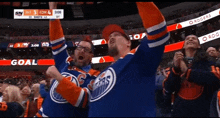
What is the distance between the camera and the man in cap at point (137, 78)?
57.4 inches

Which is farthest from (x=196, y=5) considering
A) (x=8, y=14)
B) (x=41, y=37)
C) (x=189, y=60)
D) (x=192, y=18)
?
(x=189, y=60)

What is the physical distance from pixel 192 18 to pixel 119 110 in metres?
19.2

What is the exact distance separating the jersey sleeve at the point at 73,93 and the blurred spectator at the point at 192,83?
0.77 m

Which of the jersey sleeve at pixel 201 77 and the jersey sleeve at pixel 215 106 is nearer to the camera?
the jersey sleeve at pixel 201 77

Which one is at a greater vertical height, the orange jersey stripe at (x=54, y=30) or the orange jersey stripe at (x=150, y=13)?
the orange jersey stripe at (x=150, y=13)

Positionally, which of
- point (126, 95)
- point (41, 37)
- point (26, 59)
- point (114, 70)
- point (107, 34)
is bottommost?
point (26, 59)

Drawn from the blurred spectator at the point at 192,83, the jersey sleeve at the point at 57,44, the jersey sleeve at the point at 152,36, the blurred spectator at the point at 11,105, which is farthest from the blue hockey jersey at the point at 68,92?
the blurred spectator at the point at 11,105

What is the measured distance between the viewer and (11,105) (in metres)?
2.96

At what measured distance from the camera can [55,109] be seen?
76.1 inches

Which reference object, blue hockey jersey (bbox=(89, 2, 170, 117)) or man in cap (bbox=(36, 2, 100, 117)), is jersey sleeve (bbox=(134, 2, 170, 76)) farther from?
man in cap (bbox=(36, 2, 100, 117))

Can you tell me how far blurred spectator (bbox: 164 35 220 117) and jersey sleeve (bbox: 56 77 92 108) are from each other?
0.77 metres

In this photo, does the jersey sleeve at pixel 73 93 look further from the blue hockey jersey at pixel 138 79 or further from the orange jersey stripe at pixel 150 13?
the orange jersey stripe at pixel 150 13

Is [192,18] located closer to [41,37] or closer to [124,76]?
[41,37]

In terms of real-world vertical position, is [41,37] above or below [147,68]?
below
